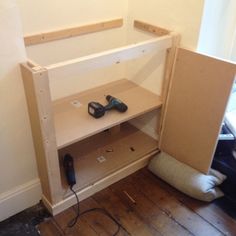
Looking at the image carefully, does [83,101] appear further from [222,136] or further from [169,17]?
[222,136]

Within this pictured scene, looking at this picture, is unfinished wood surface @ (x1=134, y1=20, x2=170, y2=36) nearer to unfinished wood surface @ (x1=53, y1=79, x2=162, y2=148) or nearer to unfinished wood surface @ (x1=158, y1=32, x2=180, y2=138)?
unfinished wood surface @ (x1=158, y1=32, x2=180, y2=138)

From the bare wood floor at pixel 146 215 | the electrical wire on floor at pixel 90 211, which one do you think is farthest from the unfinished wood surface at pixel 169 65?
the electrical wire on floor at pixel 90 211

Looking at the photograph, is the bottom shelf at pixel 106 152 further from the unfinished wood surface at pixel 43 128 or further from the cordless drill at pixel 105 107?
the cordless drill at pixel 105 107

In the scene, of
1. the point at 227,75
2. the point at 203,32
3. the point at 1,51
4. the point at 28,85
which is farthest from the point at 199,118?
the point at 1,51

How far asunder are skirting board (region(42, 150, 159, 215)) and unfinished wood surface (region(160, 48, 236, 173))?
0.21 metres

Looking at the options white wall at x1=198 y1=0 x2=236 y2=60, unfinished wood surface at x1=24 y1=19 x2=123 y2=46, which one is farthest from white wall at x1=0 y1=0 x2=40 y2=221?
white wall at x1=198 y1=0 x2=236 y2=60

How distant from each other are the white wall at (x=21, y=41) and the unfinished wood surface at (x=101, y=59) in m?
0.16

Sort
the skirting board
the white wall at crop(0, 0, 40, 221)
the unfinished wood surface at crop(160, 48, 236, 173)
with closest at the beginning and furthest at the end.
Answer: the white wall at crop(0, 0, 40, 221)
the unfinished wood surface at crop(160, 48, 236, 173)
the skirting board

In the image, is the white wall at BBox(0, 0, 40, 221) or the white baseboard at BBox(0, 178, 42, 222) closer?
the white wall at BBox(0, 0, 40, 221)

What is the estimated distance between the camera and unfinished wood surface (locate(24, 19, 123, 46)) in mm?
1525

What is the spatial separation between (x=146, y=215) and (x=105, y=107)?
0.65 m

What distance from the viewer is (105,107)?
5.65 ft

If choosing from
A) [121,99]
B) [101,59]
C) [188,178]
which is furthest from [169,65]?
[188,178]

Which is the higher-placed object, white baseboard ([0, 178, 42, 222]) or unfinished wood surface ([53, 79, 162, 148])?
unfinished wood surface ([53, 79, 162, 148])
